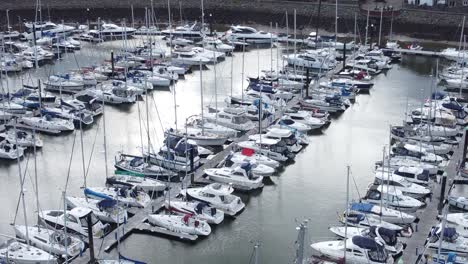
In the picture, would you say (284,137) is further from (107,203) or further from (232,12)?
(232,12)

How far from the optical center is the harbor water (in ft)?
97.1

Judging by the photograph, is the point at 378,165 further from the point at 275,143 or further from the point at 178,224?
the point at 178,224

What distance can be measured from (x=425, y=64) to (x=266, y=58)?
48.0 ft

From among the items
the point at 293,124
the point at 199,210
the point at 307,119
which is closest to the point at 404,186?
the point at 199,210

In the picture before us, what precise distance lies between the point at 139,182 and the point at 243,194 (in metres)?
5.28

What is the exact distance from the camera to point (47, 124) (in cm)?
4219

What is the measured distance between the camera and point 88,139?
138 feet

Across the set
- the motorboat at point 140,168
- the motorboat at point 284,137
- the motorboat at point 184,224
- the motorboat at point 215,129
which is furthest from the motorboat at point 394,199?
the motorboat at point 215,129

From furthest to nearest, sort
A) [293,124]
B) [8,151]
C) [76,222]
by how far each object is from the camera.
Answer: [293,124], [8,151], [76,222]

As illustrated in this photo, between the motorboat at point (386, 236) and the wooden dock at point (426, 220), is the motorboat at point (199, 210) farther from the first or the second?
the wooden dock at point (426, 220)

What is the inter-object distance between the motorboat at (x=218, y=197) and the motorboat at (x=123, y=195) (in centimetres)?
205

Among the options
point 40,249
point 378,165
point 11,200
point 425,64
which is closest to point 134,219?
point 40,249

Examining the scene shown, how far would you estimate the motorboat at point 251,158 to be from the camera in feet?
120

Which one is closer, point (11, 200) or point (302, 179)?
point (11, 200)
